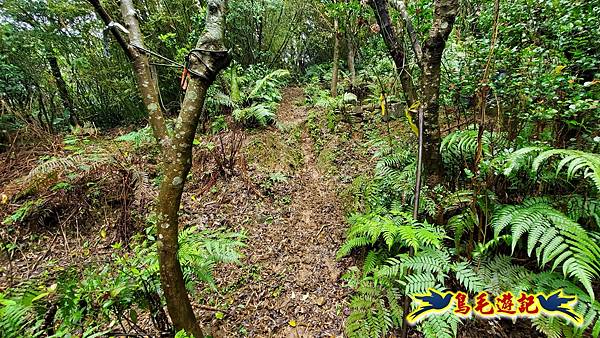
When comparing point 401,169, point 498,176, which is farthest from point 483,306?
point 401,169

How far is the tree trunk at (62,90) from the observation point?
6629 millimetres

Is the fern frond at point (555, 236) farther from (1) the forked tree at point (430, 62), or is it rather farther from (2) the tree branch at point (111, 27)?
(2) the tree branch at point (111, 27)

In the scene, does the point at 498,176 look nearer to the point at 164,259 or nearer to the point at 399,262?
the point at 399,262

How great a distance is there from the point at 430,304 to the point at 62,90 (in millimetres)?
9181

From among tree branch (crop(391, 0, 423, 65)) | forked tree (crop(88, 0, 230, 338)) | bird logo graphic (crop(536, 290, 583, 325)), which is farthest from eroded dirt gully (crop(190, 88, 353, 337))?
tree branch (crop(391, 0, 423, 65))

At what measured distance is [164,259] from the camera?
1.57 m

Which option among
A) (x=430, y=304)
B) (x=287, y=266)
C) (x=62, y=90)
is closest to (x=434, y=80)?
(x=430, y=304)

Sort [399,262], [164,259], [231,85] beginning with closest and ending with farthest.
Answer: [164,259] → [399,262] → [231,85]

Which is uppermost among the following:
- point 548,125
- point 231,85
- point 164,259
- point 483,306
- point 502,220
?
point 231,85

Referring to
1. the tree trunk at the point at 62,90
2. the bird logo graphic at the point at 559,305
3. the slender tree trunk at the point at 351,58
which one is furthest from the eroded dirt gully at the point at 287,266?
the tree trunk at the point at 62,90

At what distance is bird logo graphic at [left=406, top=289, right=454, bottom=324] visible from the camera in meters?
1.95

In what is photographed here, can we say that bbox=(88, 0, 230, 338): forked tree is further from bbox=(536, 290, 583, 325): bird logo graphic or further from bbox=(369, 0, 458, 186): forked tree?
bbox=(536, 290, 583, 325): bird logo graphic

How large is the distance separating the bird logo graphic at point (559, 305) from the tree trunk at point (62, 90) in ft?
31.1

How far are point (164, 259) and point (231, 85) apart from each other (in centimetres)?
530
